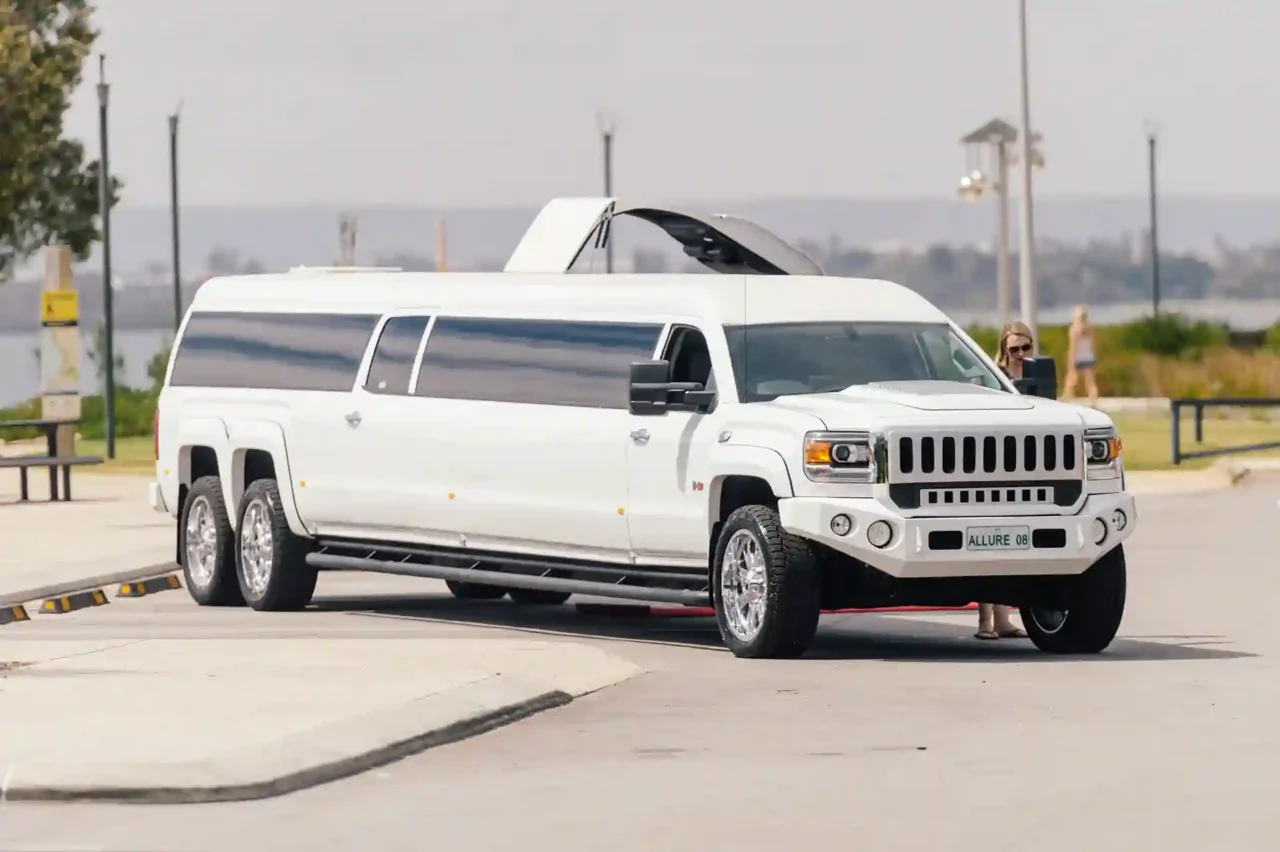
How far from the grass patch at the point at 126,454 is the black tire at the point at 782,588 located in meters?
23.4

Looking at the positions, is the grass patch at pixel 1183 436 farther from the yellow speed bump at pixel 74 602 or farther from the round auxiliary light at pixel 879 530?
the round auxiliary light at pixel 879 530

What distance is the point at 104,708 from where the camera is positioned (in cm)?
1391

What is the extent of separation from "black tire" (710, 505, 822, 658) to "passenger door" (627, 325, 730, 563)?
1.98 ft

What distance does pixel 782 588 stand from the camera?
54.6 ft

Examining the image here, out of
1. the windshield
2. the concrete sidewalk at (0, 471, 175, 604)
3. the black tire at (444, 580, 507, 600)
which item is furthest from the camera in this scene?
the concrete sidewalk at (0, 471, 175, 604)

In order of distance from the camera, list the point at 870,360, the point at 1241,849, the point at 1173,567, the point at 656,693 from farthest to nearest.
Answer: the point at 1173,567 < the point at 870,360 < the point at 656,693 < the point at 1241,849

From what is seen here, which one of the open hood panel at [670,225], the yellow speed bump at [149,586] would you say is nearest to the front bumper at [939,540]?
the open hood panel at [670,225]

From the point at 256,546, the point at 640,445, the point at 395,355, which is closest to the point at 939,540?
the point at 640,445

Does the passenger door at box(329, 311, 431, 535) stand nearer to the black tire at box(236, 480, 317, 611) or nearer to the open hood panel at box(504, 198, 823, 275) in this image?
the black tire at box(236, 480, 317, 611)

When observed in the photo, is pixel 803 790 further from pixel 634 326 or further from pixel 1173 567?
pixel 1173 567

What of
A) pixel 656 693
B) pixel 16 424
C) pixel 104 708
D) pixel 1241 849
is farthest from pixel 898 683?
pixel 16 424

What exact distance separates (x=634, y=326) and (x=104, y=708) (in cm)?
527

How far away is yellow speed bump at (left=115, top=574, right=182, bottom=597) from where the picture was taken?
73.7 feet

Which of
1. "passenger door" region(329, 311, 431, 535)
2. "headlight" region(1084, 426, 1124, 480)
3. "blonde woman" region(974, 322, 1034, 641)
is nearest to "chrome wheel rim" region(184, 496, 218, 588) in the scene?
"passenger door" region(329, 311, 431, 535)
